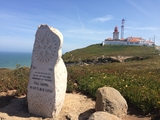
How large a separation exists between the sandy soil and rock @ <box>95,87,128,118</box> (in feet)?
1.52

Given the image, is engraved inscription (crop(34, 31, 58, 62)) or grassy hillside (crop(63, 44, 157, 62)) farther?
grassy hillside (crop(63, 44, 157, 62))

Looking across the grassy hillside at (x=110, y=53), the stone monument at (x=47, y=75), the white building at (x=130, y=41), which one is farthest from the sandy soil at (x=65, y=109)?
the white building at (x=130, y=41)

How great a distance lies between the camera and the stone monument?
7453 millimetres

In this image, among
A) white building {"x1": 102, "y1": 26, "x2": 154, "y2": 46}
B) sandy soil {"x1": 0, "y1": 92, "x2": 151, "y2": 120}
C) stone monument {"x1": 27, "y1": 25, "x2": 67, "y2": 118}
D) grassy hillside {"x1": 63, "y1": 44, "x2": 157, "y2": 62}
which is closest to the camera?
stone monument {"x1": 27, "y1": 25, "x2": 67, "y2": 118}

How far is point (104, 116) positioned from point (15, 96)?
5828 mm

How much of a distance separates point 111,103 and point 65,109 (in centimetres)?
192

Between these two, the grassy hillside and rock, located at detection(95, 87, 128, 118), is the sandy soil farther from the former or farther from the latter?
the grassy hillside

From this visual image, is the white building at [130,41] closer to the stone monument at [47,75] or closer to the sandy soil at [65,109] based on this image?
the sandy soil at [65,109]

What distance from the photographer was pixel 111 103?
7520mm

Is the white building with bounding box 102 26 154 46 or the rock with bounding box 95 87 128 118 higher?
the white building with bounding box 102 26 154 46

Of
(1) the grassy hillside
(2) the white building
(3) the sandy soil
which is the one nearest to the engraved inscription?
(3) the sandy soil

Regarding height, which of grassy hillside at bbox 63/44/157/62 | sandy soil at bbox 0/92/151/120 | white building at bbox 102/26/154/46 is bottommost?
sandy soil at bbox 0/92/151/120

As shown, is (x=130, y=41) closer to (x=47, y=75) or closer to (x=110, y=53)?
(x=110, y=53)

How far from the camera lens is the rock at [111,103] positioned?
7484mm
